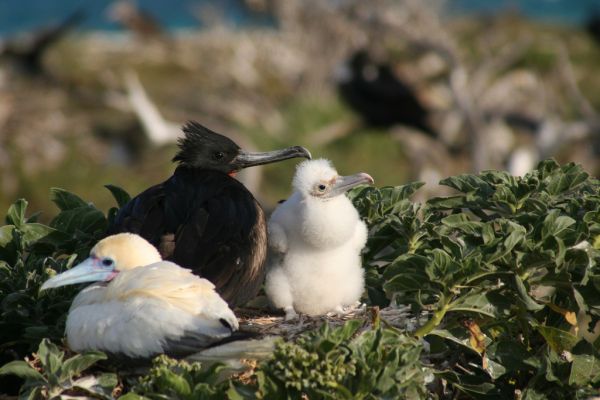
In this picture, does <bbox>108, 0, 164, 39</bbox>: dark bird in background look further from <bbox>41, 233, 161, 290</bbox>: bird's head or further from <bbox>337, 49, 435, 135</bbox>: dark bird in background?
<bbox>41, 233, 161, 290</bbox>: bird's head

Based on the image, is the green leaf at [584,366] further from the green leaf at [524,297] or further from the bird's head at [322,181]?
the bird's head at [322,181]

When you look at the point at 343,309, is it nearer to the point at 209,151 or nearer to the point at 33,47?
the point at 209,151

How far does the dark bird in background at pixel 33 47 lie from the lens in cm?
1856

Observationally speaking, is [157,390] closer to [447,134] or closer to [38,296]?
[38,296]

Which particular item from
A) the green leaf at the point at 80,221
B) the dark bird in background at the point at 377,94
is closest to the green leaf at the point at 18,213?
the green leaf at the point at 80,221

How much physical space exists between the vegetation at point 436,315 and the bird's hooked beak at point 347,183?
102 millimetres

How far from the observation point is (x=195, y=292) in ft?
9.32

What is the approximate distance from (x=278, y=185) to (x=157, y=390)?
41.2ft

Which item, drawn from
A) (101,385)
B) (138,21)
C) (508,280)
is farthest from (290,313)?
(138,21)

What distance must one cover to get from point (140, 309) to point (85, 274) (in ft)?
0.80

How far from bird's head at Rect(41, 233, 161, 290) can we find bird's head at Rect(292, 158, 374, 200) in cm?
75

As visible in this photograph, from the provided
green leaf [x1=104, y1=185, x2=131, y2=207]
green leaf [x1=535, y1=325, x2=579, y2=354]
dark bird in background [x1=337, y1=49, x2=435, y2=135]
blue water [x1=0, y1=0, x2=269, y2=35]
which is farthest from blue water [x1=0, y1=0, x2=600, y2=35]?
green leaf [x1=535, y1=325, x2=579, y2=354]

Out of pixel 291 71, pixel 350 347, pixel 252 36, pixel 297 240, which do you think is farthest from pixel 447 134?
pixel 350 347

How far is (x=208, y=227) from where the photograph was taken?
3.40 metres
